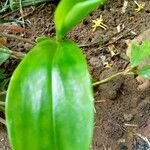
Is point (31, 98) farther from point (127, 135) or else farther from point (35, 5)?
point (35, 5)

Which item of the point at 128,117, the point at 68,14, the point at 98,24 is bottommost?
the point at 128,117

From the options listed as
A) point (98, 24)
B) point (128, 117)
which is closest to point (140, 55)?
point (128, 117)

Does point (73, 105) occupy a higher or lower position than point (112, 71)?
higher

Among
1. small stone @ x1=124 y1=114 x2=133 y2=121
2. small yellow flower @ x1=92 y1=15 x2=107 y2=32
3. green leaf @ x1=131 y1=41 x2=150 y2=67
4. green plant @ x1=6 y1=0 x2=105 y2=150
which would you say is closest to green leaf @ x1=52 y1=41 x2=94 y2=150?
green plant @ x1=6 y1=0 x2=105 y2=150

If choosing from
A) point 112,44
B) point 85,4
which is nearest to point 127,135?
point 112,44

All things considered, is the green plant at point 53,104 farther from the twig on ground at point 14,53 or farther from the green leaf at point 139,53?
the twig on ground at point 14,53

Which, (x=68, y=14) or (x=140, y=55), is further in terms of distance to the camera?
(x=140, y=55)

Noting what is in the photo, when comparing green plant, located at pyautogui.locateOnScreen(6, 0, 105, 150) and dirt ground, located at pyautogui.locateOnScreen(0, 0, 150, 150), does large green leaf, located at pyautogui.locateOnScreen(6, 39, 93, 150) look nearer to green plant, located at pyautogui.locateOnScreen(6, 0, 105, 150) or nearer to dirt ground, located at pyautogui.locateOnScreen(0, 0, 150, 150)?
green plant, located at pyautogui.locateOnScreen(6, 0, 105, 150)

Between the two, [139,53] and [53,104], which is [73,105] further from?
[139,53]
